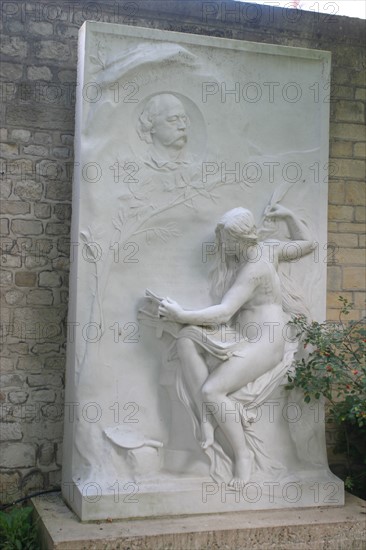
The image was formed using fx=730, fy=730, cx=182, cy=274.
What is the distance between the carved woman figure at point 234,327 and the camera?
432cm

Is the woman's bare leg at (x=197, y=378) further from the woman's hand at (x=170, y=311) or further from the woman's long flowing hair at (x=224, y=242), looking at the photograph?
the woman's long flowing hair at (x=224, y=242)

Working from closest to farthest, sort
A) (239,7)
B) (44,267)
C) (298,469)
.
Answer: (298,469)
(44,267)
(239,7)

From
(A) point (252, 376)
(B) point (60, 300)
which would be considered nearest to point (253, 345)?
(A) point (252, 376)

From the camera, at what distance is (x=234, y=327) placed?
4.53 meters

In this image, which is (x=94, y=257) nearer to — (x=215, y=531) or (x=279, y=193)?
(x=279, y=193)

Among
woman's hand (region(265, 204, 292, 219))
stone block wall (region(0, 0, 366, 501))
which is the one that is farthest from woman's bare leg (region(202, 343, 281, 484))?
stone block wall (region(0, 0, 366, 501))

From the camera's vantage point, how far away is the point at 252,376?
4.41 meters

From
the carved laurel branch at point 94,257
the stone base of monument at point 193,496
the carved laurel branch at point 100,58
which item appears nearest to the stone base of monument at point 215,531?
the stone base of monument at point 193,496

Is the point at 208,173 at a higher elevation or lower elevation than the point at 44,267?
higher

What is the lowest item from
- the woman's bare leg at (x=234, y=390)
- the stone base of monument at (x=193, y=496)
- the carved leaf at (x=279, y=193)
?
the stone base of monument at (x=193, y=496)

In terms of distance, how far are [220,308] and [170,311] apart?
0.30 metres

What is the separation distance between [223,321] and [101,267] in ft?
2.64

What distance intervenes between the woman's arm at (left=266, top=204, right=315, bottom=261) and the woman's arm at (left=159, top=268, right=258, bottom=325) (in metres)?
0.37

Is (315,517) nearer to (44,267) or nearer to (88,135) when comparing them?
(44,267)
